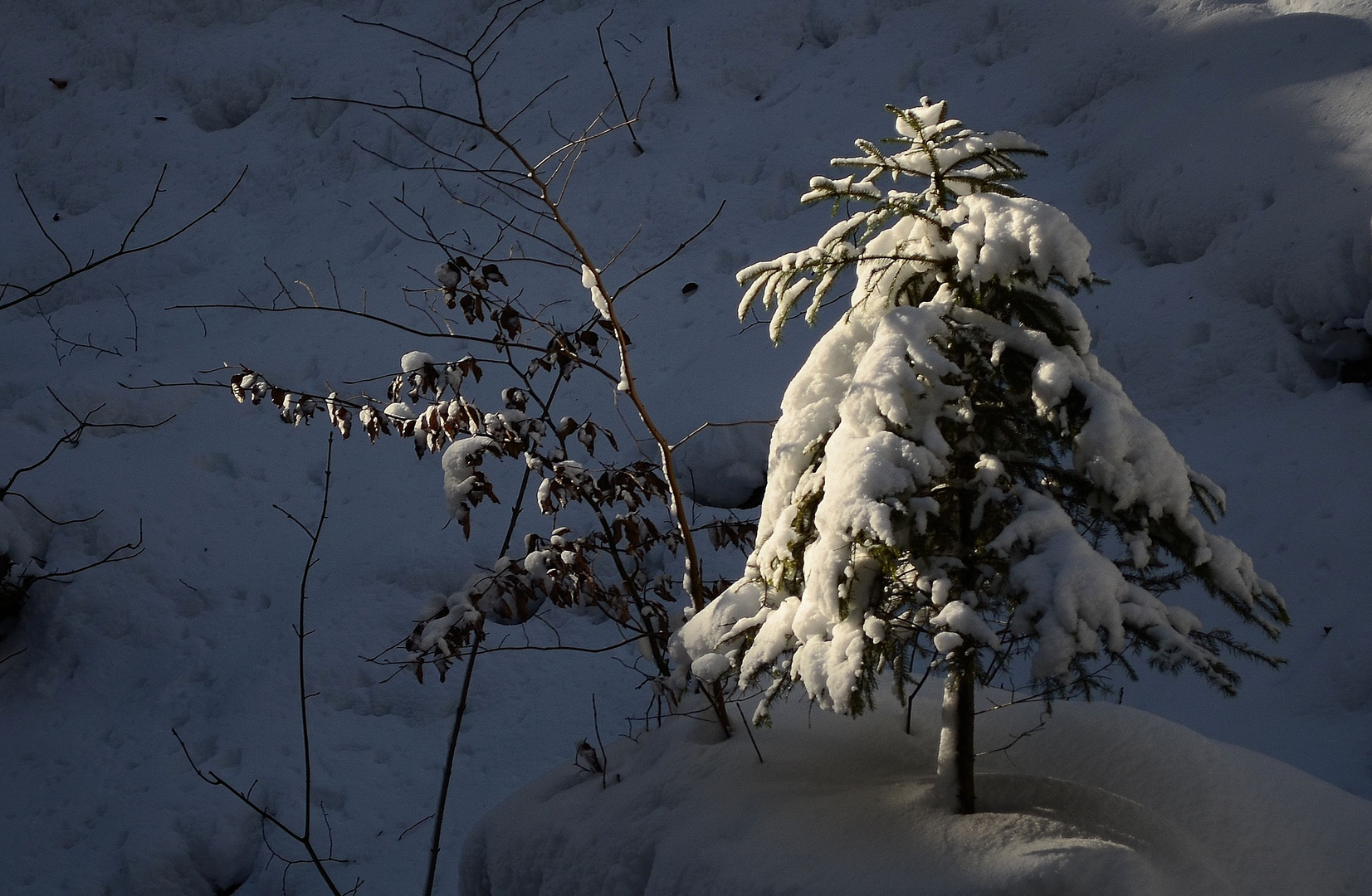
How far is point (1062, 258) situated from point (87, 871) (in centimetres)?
480

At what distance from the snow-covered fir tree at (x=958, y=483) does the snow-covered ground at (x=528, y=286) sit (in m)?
1.10

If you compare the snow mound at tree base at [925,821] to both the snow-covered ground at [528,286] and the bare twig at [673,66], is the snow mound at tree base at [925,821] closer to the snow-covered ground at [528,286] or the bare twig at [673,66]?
the snow-covered ground at [528,286]

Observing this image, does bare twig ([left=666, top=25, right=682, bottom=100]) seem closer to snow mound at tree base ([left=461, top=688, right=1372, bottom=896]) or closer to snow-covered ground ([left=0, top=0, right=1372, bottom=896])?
snow-covered ground ([left=0, top=0, right=1372, bottom=896])

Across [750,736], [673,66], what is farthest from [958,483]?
[673,66]

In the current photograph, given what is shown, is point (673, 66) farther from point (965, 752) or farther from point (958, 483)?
point (965, 752)

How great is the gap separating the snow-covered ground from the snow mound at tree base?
334 mm

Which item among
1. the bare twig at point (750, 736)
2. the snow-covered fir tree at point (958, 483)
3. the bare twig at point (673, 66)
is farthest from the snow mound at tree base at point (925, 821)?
the bare twig at point (673, 66)

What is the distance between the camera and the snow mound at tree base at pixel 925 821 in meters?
2.15

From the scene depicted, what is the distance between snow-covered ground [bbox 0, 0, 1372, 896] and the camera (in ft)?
14.4

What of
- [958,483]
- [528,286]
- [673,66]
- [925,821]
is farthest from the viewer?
[673,66]

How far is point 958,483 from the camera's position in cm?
216

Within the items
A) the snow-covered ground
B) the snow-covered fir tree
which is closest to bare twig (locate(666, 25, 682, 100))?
the snow-covered ground

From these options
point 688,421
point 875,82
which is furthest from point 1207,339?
point 875,82

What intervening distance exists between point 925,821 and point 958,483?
2.90ft
